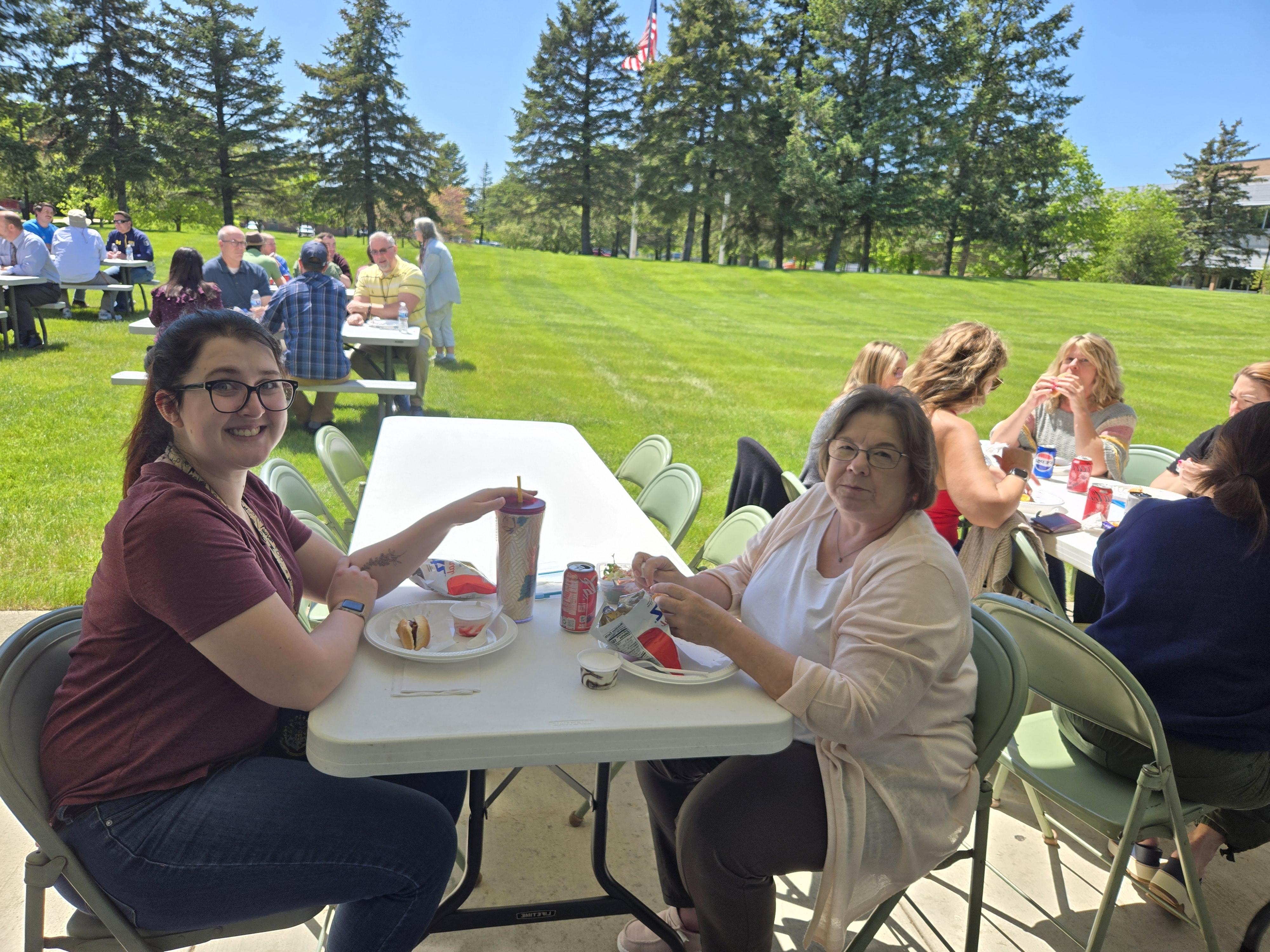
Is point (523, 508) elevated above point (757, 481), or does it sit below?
above

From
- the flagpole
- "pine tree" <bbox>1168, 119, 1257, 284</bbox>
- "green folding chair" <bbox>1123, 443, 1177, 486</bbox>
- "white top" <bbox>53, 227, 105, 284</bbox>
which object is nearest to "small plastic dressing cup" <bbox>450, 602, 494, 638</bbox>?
"green folding chair" <bbox>1123, 443, 1177, 486</bbox>

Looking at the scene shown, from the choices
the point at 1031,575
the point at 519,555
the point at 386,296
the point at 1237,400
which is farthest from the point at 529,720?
the point at 386,296

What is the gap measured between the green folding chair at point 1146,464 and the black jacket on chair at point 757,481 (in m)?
2.29

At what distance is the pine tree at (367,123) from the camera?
25406mm

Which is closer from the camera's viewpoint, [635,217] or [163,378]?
[163,378]

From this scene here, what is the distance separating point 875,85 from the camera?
28844 millimetres

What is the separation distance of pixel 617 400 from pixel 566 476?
5.65m

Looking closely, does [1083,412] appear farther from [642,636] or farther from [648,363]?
[648,363]

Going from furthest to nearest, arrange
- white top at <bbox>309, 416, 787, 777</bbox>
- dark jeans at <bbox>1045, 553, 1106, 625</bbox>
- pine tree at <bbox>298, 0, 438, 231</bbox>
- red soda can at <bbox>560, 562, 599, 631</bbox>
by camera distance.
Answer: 1. pine tree at <bbox>298, 0, 438, 231</bbox>
2. dark jeans at <bbox>1045, 553, 1106, 625</bbox>
3. red soda can at <bbox>560, 562, 599, 631</bbox>
4. white top at <bbox>309, 416, 787, 777</bbox>

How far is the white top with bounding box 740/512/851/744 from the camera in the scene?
64.6 inches

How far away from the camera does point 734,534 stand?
2531 millimetres

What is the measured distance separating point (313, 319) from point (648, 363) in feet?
19.5

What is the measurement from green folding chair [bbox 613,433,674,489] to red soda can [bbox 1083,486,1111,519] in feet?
5.81

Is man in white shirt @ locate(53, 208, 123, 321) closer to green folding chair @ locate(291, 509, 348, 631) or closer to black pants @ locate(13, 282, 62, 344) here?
black pants @ locate(13, 282, 62, 344)
